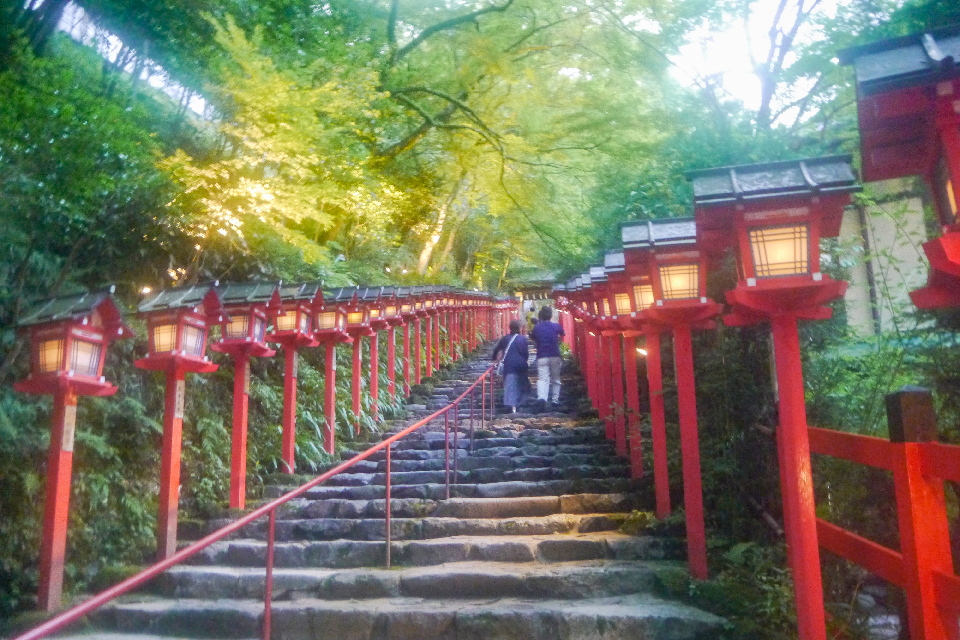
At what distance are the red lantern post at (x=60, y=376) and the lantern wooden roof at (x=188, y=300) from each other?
0.66 meters

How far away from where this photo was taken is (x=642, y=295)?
657 cm

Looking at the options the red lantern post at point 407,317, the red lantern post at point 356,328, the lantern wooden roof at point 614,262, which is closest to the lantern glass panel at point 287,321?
the red lantern post at point 356,328

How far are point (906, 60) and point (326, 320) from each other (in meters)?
7.92

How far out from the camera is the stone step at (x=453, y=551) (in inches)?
239

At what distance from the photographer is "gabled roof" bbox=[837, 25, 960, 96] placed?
103 inches

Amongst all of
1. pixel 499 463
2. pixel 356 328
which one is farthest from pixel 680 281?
pixel 356 328

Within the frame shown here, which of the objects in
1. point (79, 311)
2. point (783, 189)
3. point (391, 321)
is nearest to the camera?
point (783, 189)

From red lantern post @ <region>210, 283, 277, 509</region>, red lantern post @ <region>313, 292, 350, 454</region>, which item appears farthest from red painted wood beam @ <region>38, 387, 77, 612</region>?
red lantern post @ <region>313, 292, 350, 454</region>

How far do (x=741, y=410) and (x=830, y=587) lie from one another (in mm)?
1723

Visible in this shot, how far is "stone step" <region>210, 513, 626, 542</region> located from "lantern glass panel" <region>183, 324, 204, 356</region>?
205cm

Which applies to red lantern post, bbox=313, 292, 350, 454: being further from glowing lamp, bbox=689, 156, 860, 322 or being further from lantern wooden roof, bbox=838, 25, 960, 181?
lantern wooden roof, bbox=838, 25, 960, 181

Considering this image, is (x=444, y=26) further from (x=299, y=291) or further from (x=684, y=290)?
(x=684, y=290)

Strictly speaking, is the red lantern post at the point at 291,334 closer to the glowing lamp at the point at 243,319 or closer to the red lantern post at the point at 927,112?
the glowing lamp at the point at 243,319

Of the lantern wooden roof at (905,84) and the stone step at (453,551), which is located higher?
the lantern wooden roof at (905,84)
